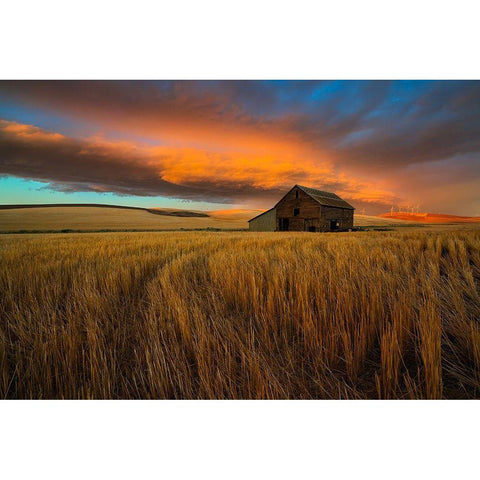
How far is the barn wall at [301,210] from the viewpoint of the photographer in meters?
16.6

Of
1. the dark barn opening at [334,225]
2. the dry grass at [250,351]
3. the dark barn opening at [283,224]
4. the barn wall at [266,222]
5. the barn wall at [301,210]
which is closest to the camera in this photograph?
the dry grass at [250,351]

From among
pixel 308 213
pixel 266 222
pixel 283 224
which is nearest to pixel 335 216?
pixel 308 213

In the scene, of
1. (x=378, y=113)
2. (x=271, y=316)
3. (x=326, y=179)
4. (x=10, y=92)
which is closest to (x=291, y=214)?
(x=326, y=179)

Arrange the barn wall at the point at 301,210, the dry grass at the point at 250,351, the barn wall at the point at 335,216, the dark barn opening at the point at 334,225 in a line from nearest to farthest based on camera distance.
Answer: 1. the dry grass at the point at 250,351
2. the barn wall at the point at 335,216
3. the barn wall at the point at 301,210
4. the dark barn opening at the point at 334,225

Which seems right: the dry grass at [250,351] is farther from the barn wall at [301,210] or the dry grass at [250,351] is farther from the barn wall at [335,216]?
the barn wall at [301,210]

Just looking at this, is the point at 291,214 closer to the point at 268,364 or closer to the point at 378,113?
the point at 378,113

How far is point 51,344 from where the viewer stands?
3.61 ft

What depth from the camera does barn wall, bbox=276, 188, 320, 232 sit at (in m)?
16.6

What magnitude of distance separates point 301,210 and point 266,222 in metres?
4.86

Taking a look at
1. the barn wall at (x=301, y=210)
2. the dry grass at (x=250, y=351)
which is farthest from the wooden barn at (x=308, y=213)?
the dry grass at (x=250, y=351)

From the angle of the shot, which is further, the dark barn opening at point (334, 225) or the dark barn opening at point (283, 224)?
the dark barn opening at point (283, 224)

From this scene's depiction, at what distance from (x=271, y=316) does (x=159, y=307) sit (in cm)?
72

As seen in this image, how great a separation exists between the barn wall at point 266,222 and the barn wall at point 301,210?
6.29 feet

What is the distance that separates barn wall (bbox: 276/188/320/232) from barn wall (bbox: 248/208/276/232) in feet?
6.29
